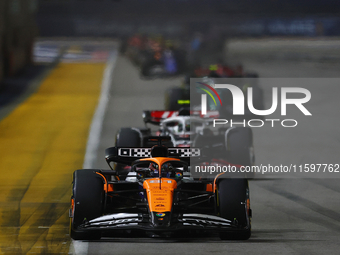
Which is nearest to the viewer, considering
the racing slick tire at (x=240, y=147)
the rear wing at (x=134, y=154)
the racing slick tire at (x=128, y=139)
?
the rear wing at (x=134, y=154)

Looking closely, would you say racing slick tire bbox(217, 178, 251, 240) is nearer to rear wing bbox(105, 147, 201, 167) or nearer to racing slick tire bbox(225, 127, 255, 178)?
rear wing bbox(105, 147, 201, 167)

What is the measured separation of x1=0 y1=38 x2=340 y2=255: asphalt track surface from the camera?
7.33 m

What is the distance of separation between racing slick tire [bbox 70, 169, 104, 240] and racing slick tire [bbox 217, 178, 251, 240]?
1337mm

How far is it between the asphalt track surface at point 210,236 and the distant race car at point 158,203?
225 millimetres

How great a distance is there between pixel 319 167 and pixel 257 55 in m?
39.7

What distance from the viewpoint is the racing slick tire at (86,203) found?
743 centimetres

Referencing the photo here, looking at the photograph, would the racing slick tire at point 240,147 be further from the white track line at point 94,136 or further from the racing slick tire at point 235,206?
the racing slick tire at point 235,206

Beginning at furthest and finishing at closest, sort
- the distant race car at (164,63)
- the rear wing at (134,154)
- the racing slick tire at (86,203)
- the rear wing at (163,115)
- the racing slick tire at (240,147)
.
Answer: the distant race car at (164,63)
the rear wing at (163,115)
the racing slick tire at (240,147)
the rear wing at (134,154)
the racing slick tire at (86,203)

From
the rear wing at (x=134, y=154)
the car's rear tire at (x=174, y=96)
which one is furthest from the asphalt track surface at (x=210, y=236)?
the car's rear tire at (x=174, y=96)

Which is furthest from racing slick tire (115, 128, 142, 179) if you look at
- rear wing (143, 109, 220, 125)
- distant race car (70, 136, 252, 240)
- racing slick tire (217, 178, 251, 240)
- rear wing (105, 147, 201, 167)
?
racing slick tire (217, 178, 251, 240)

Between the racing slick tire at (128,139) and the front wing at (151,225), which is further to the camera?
the racing slick tire at (128,139)

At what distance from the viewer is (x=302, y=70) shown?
38750 millimetres

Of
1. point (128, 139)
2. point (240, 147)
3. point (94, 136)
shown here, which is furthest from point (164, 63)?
point (240, 147)

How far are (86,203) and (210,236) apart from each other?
4.72 feet
